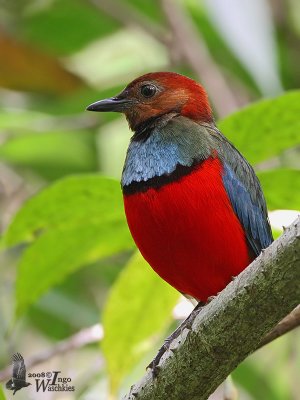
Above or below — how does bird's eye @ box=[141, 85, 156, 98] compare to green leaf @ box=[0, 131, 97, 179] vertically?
below

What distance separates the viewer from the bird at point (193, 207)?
3676mm

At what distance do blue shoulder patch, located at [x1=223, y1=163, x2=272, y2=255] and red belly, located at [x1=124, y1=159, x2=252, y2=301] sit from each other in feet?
0.15

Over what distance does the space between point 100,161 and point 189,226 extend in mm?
2907

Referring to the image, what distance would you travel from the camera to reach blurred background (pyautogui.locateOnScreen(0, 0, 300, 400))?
349cm

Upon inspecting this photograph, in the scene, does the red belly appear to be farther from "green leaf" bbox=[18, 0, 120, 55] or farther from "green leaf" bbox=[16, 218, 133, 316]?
"green leaf" bbox=[18, 0, 120, 55]

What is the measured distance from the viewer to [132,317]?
3.78 meters

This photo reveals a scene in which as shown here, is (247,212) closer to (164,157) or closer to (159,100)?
(164,157)

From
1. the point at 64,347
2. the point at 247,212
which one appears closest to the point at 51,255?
the point at 64,347

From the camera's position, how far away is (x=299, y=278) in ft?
8.18

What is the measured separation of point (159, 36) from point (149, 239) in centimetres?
270

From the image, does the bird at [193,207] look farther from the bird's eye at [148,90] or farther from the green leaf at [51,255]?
the bird's eye at [148,90]

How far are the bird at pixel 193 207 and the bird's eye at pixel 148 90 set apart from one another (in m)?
0.39

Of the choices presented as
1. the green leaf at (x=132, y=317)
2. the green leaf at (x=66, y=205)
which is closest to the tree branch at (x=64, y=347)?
the green leaf at (x=132, y=317)

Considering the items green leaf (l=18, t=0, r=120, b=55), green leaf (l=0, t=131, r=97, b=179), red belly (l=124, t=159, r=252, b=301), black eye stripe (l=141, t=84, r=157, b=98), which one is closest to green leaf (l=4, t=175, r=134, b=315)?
red belly (l=124, t=159, r=252, b=301)
